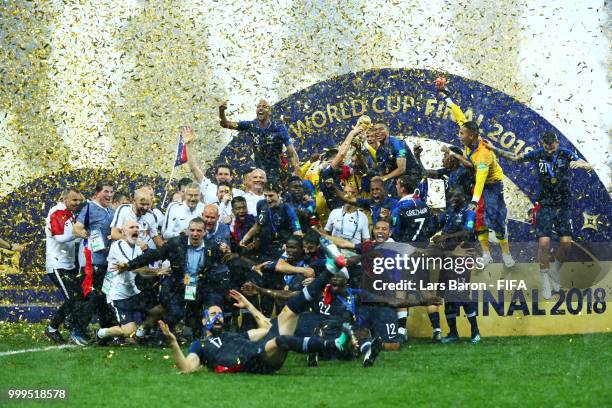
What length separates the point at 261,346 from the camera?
9117 mm

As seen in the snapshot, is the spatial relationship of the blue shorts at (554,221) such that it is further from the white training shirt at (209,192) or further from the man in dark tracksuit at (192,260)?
the man in dark tracksuit at (192,260)

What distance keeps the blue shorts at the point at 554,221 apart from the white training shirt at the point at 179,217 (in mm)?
4194

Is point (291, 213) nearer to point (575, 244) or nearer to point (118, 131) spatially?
point (575, 244)

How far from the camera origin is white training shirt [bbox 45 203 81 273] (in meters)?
12.3

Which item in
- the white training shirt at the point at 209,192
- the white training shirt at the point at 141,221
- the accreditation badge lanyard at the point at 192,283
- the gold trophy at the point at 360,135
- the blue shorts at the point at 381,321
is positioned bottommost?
the blue shorts at the point at 381,321

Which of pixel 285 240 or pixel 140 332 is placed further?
pixel 285 240

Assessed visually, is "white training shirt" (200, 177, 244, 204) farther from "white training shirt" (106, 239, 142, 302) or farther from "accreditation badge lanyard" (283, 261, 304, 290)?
"accreditation badge lanyard" (283, 261, 304, 290)

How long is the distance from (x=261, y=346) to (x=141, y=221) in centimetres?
352

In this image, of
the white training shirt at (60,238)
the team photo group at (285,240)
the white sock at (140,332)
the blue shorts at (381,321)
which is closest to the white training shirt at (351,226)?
the team photo group at (285,240)

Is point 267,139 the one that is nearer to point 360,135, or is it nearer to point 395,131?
point 360,135

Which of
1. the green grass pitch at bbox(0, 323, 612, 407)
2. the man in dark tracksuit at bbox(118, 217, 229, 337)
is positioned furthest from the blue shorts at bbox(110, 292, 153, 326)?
the man in dark tracksuit at bbox(118, 217, 229, 337)

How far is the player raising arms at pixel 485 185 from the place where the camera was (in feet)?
41.2

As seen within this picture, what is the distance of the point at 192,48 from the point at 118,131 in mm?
1751

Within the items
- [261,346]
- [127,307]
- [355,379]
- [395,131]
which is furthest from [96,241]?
[395,131]
